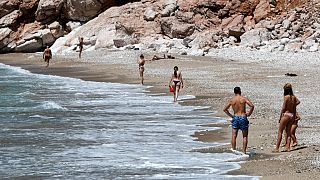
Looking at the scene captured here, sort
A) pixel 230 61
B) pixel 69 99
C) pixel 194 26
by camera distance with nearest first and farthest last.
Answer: pixel 69 99
pixel 230 61
pixel 194 26

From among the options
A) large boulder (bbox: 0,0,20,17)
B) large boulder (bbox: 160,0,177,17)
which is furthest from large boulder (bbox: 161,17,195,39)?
large boulder (bbox: 0,0,20,17)

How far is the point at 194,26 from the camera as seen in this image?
1591 inches

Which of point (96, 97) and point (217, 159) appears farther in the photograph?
point (96, 97)

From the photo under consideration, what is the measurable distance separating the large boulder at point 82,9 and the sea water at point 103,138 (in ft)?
86.5

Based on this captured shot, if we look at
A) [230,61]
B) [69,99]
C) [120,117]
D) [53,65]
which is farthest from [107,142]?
[53,65]

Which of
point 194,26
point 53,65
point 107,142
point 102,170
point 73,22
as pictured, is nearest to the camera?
point 102,170

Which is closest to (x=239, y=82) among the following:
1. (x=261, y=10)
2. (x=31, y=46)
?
(x=261, y=10)

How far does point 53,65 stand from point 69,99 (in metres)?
16.4

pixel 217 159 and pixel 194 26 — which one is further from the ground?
pixel 194 26

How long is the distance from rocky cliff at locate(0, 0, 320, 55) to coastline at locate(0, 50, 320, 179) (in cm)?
252

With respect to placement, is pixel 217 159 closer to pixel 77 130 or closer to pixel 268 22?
pixel 77 130

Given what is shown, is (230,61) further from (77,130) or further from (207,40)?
(77,130)

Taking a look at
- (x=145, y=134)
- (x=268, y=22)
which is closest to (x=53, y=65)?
(x=268, y=22)

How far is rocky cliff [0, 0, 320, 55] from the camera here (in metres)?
36.2
